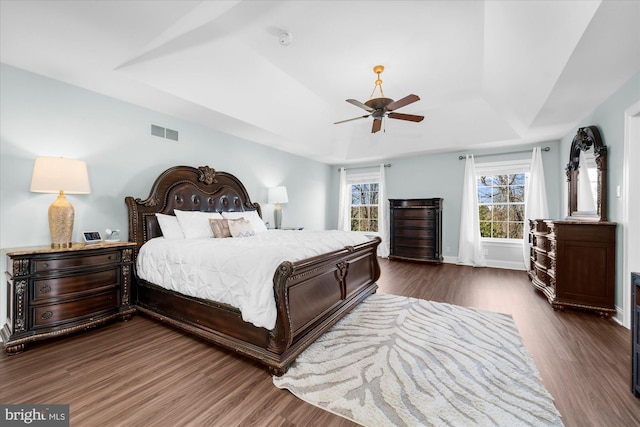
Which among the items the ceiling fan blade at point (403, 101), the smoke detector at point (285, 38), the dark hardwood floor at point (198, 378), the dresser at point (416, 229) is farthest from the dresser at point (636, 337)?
the dresser at point (416, 229)

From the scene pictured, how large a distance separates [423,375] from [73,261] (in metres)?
3.24

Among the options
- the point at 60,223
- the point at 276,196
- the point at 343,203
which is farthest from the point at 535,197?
the point at 60,223

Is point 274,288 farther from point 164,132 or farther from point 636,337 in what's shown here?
point 164,132

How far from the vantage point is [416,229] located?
6082 millimetres

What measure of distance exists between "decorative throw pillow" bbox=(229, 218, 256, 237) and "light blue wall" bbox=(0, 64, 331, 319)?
126 cm

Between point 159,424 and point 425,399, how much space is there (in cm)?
160

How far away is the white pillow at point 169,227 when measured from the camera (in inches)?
130

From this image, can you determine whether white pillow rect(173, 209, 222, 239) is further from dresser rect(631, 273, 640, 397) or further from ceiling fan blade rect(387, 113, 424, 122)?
dresser rect(631, 273, 640, 397)

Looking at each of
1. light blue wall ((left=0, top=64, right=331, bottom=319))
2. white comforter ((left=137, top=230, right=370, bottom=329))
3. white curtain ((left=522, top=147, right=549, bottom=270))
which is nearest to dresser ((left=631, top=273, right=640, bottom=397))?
white comforter ((left=137, top=230, right=370, bottom=329))

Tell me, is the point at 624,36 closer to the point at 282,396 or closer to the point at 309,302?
the point at 309,302

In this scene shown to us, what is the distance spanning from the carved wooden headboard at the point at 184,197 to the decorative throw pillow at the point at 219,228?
60 cm

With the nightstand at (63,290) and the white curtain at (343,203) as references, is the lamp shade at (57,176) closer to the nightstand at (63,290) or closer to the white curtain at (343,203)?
the nightstand at (63,290)

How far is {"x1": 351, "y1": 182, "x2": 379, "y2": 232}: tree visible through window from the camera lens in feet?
24.3

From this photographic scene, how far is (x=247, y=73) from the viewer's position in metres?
3.43
